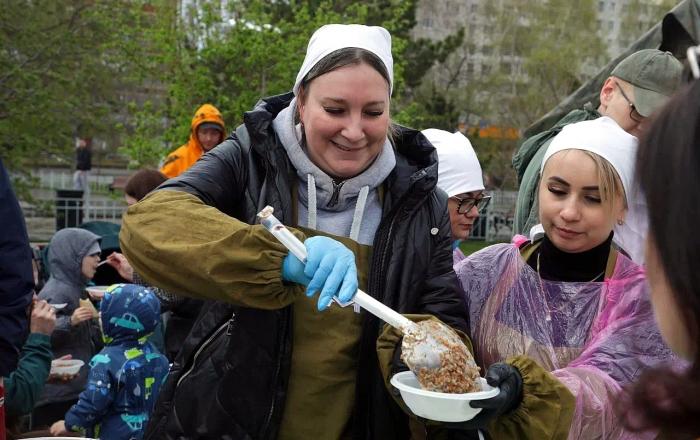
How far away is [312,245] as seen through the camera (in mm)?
1876

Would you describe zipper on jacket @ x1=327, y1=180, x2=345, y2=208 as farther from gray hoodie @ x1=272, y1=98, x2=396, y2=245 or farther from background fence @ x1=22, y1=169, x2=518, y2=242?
background fence @ x1=22, y1=169, x2=518, y2=242

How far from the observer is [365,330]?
2.09m

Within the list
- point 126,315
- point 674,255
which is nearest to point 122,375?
point 126,315

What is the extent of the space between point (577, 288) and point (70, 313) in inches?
140

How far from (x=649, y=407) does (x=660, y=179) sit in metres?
0.39

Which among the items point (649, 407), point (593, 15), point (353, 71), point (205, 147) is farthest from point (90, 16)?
point (593, 15)

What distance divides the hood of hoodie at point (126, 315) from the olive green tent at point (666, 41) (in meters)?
2.86

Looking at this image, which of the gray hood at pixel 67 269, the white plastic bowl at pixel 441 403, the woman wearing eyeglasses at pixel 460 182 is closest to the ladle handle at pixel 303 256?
the white plastic bowl at pixel 441 403

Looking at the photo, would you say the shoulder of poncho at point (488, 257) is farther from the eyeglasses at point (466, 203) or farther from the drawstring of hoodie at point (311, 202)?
the eyeglasses at point (466, 203)

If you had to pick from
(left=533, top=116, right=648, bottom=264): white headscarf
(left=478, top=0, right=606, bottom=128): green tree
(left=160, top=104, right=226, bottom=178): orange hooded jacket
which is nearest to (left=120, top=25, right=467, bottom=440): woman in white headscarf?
(left=533, top=116, right=648, bottom=264): white headscarf

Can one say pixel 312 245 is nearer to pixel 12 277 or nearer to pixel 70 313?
pixel 12 277

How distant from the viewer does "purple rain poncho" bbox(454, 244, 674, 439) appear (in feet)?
6.53

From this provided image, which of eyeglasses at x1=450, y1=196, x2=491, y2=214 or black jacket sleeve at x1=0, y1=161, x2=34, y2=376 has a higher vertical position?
eyeglasses at x1=450, y1=196, x2=491, y2=214

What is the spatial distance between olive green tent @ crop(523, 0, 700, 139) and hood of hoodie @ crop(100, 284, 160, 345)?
9.38 feet
